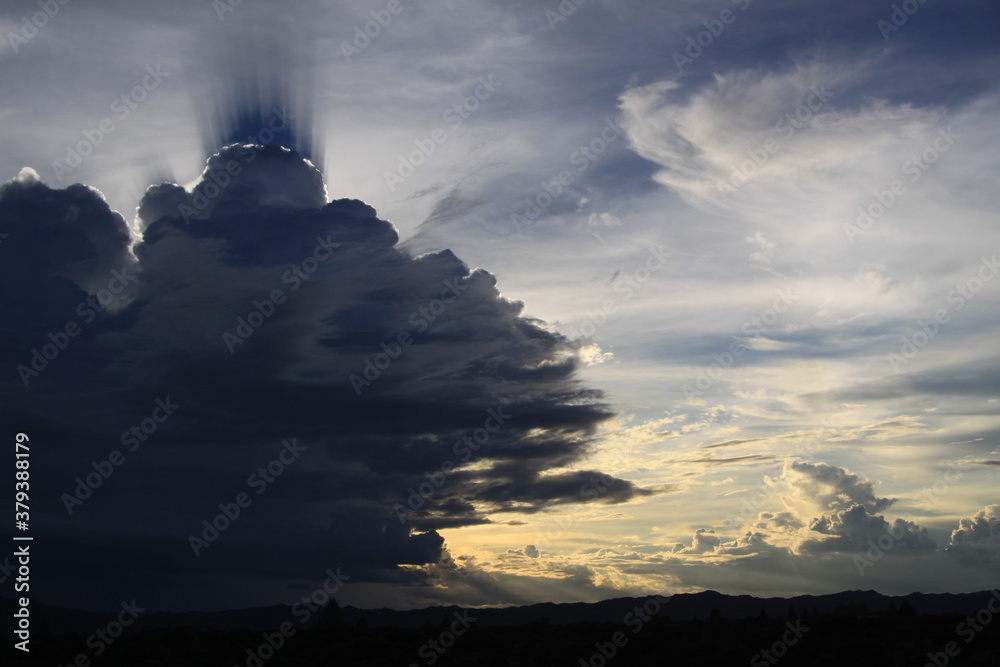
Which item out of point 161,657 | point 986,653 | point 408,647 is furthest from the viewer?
point 408,647

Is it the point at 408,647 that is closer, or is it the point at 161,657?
the point at 161,657

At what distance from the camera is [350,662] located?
68.6 meters

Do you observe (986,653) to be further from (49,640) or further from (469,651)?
(49,640)

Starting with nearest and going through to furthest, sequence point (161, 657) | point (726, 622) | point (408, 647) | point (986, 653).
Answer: point (986, 653), point (161, 657), point (408, 647), point (726, 622)

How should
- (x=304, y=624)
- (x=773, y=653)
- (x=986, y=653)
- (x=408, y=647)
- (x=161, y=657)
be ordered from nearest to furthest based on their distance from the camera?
(x=986, y=653) < (x=773, y=653) < (x=161, y=657) < (x=408, y=647) < (x=304, y=624)

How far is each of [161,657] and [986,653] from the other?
7506cm

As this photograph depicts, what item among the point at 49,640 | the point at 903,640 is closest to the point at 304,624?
the point at 49,640

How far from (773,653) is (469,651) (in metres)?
31.9

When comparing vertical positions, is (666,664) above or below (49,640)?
below

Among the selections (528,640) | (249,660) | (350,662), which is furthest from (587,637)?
(249,660)

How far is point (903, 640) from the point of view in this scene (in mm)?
65625

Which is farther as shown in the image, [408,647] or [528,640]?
[528,640]

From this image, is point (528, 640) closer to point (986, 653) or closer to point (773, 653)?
point (773, 653)

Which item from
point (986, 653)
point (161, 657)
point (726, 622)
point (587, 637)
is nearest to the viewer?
point (986, 653)
